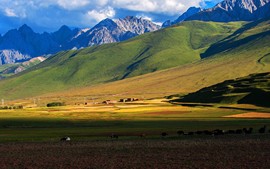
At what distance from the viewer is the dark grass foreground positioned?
42.9 meters

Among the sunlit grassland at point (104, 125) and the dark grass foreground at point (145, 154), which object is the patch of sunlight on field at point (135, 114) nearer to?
the sunlit grassland at point (104, 125)

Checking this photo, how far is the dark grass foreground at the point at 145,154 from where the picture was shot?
4288cm

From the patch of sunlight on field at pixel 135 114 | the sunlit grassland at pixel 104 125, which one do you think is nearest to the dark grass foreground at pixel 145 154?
the sunlit grassland at pixel 104 125

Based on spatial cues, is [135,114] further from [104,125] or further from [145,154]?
[145,154]

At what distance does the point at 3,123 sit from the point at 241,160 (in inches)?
3391

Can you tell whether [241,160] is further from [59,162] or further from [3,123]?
[3,123]

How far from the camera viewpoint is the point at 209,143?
194 ft

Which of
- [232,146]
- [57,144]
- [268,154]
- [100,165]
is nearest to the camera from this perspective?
[100,165]

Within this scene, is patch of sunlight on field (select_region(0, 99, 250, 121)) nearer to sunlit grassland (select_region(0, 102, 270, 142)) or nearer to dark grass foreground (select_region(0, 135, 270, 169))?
sunlit grassland (select_region(0, 102, 270, 142))

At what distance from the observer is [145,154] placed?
166 ft

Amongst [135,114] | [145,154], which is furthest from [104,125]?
[145,154]

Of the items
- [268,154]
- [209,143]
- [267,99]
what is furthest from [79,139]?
[267,99]

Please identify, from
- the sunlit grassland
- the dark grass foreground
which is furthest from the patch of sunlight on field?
the dark grass foreground

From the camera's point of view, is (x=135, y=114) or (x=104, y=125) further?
(x=135, y=114)
